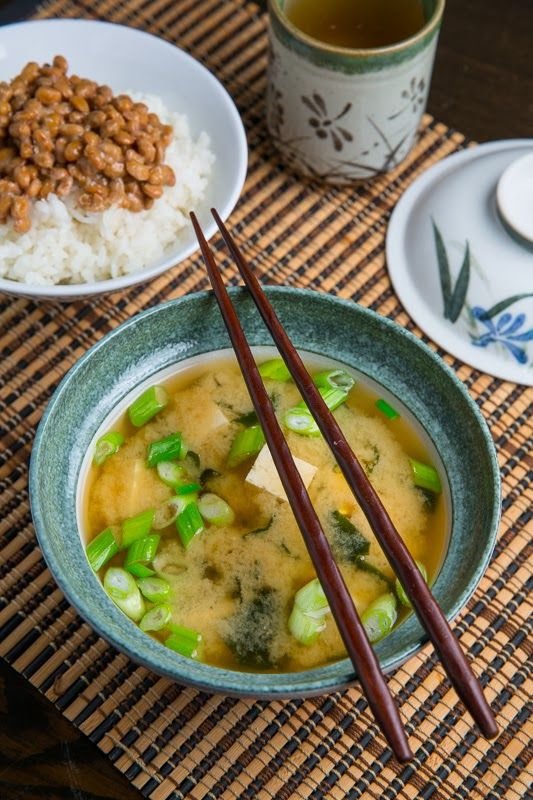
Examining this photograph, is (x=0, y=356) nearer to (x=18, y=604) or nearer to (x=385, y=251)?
(x=18, y=604)

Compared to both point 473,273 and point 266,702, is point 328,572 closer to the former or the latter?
point 266,702

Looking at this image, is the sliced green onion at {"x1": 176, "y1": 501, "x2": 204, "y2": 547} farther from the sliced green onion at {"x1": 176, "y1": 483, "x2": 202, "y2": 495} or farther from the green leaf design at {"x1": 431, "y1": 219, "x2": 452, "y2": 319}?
the green leaf design at {"x1": 431, "y1": 219, "x2": 452, "y2": 319}

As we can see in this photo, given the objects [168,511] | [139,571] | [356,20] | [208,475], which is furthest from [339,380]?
[356,20]

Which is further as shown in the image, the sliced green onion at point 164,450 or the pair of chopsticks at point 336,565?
the sliced green onion at point 164,450

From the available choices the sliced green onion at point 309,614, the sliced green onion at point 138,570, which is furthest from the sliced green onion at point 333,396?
the sliced green onion at point 138,570

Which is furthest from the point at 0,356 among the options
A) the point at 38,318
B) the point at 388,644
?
the point at 388,644

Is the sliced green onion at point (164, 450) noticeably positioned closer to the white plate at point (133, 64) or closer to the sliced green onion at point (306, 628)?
the sliced green onion at point (306, 628)

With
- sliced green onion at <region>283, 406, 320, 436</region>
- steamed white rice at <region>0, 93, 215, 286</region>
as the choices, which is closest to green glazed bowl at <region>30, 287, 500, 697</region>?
sliced green onion at <region>283, 406, 320, 436</region>
